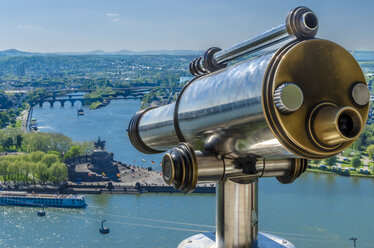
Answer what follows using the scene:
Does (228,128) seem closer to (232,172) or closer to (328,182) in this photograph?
(232,172)

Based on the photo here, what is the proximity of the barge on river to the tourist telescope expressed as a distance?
34.9 feet

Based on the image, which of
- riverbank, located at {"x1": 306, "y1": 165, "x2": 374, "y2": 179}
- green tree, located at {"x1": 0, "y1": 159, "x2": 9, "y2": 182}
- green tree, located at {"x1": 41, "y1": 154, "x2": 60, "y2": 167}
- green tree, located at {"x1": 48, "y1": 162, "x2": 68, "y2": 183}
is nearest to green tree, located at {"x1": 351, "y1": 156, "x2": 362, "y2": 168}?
riverbank, located at {"x1": 306, "y1": 165, "x2": 374, "y2": 179}

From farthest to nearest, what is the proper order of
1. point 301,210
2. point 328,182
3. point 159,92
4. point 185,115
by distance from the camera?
point 159,92 < point 328,182 < point 301,210 < point 185,115

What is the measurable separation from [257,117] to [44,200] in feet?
37.9

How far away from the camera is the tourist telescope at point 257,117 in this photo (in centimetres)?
57

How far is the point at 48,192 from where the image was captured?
509 inches

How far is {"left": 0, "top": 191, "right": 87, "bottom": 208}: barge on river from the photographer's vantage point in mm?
11164

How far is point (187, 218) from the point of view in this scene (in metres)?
9.12

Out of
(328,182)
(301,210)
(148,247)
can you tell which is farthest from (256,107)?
(328,182)

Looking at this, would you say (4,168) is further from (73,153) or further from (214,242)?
(214,242)

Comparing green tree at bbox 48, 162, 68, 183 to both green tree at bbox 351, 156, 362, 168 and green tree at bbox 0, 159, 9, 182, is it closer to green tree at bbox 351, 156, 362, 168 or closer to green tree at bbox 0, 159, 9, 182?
green tree at bbox 0, 159, 9, 182

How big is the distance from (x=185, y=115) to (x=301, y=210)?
8.84 metres

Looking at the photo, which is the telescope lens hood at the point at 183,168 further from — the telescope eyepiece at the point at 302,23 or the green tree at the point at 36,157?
the green tree at the point at 36,157

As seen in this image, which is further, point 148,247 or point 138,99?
point 138,99
